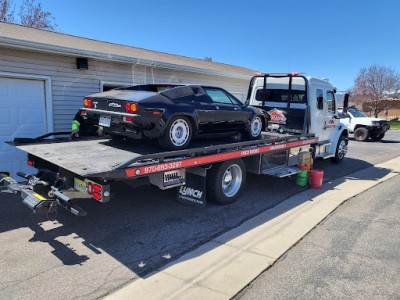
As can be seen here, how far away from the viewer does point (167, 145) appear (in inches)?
185

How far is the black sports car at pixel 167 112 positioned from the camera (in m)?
4.47

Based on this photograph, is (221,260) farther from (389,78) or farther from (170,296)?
(389,78)

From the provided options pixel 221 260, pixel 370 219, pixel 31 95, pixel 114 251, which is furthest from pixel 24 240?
pixel 370 219

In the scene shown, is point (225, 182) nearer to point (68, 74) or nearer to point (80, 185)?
point (80, 185)

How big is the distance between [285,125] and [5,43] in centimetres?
655

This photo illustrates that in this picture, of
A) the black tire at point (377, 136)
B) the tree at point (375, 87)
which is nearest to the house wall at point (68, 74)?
the black tire at point (377, 136)

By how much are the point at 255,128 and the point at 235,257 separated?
3351 mm

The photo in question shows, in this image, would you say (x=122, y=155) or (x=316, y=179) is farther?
(x=316, y=179)

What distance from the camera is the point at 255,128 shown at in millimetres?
6422

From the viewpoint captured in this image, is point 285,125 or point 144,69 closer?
point 285,125

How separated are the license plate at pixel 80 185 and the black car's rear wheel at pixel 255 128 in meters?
3.48

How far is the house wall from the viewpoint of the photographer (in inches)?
264

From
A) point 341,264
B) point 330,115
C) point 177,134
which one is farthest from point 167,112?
point 330,115

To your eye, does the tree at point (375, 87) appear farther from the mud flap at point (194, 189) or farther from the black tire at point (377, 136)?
the mud flap at point (194, 189)
